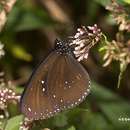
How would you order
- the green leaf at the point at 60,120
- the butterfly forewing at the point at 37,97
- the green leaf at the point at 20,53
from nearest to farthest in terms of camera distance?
→ the butterfly forewing at the point at 37,97, the green leaf at the point at 60,120, the green leaf at the point at 20,53

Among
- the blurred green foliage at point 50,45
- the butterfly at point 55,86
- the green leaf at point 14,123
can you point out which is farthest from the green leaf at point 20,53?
the butterfly at point 55,86

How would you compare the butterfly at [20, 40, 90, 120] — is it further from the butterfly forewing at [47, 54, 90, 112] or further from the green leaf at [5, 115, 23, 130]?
the green leaf at [5, 115, 23, 130]

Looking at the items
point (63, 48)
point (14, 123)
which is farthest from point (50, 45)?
point (63, 48)

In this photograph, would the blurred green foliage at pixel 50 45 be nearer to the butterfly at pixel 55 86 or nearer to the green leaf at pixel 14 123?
the green leaf at pixel 14 123

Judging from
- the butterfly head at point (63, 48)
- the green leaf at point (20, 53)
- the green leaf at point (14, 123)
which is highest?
the butterfly head at point (63, 48)

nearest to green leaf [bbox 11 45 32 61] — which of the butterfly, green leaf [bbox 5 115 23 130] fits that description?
green leaf [bbox 5 115 23 130]

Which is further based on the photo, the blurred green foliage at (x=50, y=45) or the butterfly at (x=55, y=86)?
the blurred green foliage at (x=50, y=45)

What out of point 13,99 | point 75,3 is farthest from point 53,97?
point 75,3

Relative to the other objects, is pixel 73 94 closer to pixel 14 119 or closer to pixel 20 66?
pixel 14 119
